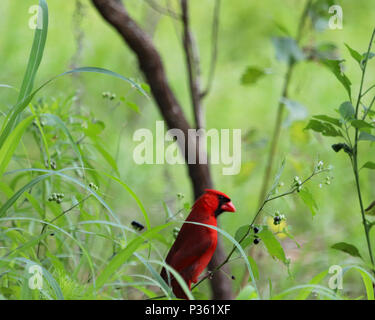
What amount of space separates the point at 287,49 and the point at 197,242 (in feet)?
3.01

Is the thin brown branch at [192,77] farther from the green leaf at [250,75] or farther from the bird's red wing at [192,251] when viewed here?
the bird's red wing at [192,251]

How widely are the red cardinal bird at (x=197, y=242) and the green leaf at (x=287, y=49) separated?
2.78 ft

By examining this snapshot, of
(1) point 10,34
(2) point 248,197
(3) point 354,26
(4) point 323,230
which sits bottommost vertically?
(4) point 323,230

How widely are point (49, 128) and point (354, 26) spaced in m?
1.97

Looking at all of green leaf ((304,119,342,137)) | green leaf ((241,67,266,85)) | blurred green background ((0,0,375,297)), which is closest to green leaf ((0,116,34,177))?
green leaf ((304,119,342,137))

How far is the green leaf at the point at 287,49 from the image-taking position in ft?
4.43

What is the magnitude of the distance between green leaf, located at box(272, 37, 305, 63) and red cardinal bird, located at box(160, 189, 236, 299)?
85 cm

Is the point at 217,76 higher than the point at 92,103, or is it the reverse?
the point at 217,76

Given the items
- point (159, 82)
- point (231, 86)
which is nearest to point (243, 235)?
point (159, 82)

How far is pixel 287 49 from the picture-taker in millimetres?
1365

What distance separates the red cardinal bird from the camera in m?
0.55

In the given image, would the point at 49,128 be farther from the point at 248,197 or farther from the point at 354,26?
the point at 354,26
